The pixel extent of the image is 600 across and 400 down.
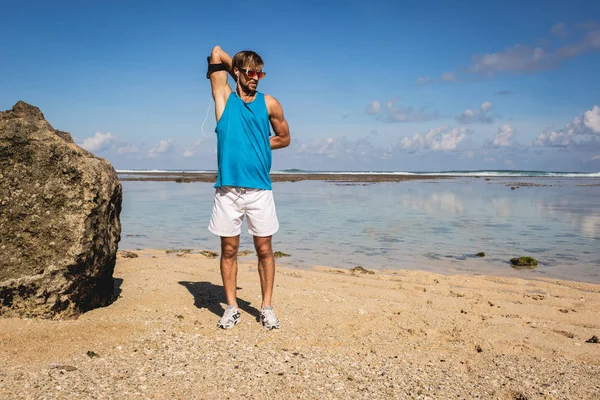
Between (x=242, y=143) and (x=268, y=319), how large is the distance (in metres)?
1.76

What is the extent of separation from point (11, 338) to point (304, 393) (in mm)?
2521

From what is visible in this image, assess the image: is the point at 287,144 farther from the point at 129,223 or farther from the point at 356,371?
the point at 129,223

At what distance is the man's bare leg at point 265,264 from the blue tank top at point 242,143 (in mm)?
590

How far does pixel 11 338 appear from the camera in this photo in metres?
4.02

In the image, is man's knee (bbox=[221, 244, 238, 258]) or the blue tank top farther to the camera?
man's knee (bbox=[221, 244, 238, 258])

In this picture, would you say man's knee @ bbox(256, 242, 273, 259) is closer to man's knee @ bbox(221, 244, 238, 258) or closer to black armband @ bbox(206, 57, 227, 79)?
man's knee @ bbox(221, 244, 238, 258)

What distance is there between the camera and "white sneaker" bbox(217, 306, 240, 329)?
15.5ft

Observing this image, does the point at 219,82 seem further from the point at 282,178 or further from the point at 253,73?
the point at 282,178

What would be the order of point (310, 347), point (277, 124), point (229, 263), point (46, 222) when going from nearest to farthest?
1. point (310, 347)
2. point (46, 222)
3. point (277, 124)
4. point (229, 263)

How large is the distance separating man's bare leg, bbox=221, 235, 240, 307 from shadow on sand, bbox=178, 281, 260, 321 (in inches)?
12.7

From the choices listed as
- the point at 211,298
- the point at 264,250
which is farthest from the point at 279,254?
the point at 264,250

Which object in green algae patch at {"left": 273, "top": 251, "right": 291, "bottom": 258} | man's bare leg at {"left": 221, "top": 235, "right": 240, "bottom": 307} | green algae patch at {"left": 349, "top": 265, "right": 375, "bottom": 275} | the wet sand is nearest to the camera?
man's bare leg at {"left": 221, "top": 235, "right": 240, "bottom": 307}

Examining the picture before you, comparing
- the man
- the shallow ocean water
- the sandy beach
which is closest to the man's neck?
the man

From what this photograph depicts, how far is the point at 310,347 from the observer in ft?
14.2
